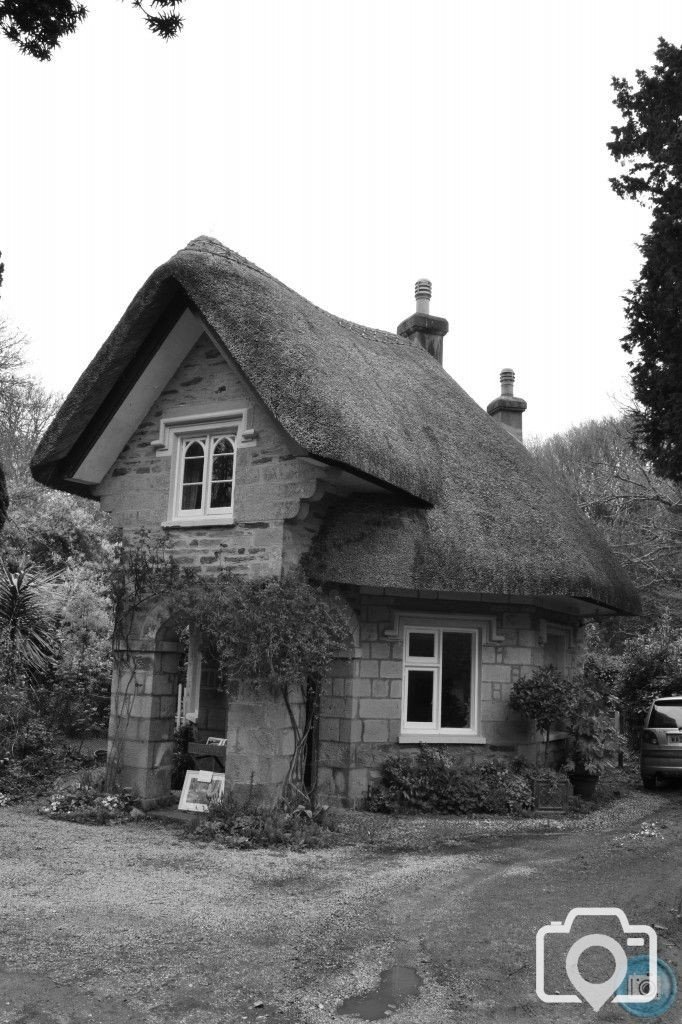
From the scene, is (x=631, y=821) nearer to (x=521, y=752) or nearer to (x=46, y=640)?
(x=521, y=752)

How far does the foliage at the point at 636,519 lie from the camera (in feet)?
68.0

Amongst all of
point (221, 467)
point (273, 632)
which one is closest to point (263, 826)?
point (273, 632)

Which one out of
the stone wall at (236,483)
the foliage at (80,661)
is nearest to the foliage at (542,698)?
the stone wall at (236,483)

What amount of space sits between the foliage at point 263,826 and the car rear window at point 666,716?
6.39 metres

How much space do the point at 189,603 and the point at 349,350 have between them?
4664 millimetres

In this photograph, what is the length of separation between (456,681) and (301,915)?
563 cm

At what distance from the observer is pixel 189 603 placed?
10.1 meters

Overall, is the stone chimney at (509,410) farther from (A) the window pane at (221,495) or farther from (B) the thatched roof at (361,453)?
(A) the window pane at (221,495)

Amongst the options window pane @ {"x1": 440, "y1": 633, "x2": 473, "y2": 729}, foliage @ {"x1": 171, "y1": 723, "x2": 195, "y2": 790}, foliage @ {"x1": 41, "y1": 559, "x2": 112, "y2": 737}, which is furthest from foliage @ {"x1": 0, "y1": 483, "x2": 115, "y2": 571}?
window pane @ {"x1": 440, "y1": 633, "x2": 473, "y2": 729}

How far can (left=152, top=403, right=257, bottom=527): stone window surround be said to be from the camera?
10.8m

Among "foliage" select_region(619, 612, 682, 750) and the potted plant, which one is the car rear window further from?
"foliage" select_region(619, 612, 682, 750)

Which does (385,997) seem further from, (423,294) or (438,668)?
(423,294)

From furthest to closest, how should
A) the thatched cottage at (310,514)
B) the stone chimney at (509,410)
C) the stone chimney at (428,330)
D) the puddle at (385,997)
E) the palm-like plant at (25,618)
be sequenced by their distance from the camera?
the stone chimney at (509,410) → the stone chimney at (428,330) → the palm-like plant at (25,618) → the thatched cottage at (310,514) → the puddle at (385,997)

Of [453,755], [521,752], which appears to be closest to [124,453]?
[453,755]
